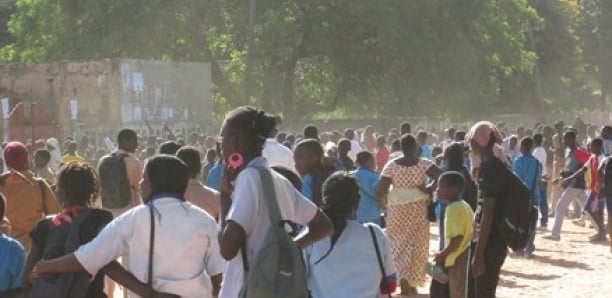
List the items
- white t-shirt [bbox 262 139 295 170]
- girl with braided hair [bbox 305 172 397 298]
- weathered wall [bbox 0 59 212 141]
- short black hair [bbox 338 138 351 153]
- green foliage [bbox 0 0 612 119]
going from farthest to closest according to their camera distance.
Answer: green foliage [bbox 0 0 612 119] < weathered wall [bbox 0 59 212 141] < short black hair [bbox 338 138 351 153] < white t-shirt [bbox 262 139 295 170] < girl with braided hair [bbox 305 172 397 298]

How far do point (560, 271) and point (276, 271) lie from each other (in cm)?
1030

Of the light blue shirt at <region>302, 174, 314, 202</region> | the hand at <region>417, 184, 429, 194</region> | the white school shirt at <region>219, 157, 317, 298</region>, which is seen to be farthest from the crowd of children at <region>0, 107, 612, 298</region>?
the hand at <region>417, 184, 429, 194</region>

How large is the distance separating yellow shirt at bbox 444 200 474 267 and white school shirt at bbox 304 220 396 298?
274 centimetres

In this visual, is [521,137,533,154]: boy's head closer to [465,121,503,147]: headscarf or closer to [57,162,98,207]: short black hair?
[465,121,503,147]: headscarf

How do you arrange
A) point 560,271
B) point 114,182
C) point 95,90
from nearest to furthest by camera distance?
1. point 114,182
2. point 560,271
3. point 95,90

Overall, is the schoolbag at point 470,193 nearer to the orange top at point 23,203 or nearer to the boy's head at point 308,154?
the boy's head at point 308,154

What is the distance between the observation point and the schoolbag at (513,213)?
748 centimetres

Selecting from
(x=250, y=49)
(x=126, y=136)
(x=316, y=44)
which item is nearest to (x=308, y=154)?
(x=126, y=136)

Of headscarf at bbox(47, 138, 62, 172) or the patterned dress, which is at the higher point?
headscarf at bbox(47, 138, 62, 172)

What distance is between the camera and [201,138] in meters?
25.3

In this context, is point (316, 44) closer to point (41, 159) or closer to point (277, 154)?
point (41, 159)

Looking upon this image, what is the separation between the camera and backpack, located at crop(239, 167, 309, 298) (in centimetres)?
472

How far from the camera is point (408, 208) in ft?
37.8

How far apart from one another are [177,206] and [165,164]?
203 millimetres
